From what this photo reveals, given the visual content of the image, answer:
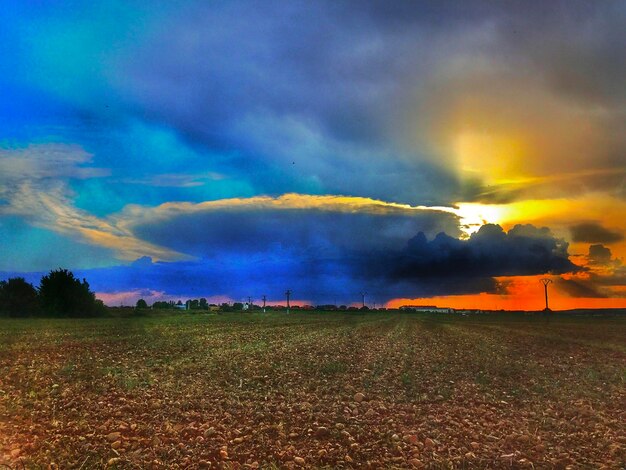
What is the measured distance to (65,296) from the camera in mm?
116250

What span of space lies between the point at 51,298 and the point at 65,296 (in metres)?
2.87

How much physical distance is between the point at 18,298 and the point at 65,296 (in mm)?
9372

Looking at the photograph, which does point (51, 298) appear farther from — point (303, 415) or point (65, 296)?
point (303, 415)

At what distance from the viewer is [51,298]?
115m

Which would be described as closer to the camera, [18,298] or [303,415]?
[303,415]

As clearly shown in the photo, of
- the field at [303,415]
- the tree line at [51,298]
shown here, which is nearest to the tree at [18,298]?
the tree line at [51,298]

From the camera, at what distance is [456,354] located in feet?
110

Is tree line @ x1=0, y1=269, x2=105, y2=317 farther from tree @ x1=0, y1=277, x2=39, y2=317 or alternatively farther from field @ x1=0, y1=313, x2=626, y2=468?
field @ x1=0, y1=313, x2=626, y2=468

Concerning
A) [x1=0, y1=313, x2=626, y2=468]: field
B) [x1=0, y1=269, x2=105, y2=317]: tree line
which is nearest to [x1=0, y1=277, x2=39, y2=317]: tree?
[x1=0, y1=269, x2=105, y2=317]: tree line

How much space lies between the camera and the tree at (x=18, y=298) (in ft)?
359

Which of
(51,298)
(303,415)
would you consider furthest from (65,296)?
(303,415)

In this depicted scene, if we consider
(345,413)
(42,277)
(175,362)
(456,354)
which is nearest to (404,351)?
(456,354)

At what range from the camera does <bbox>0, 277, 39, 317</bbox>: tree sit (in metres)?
109

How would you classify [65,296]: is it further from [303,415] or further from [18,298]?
[303,415]
